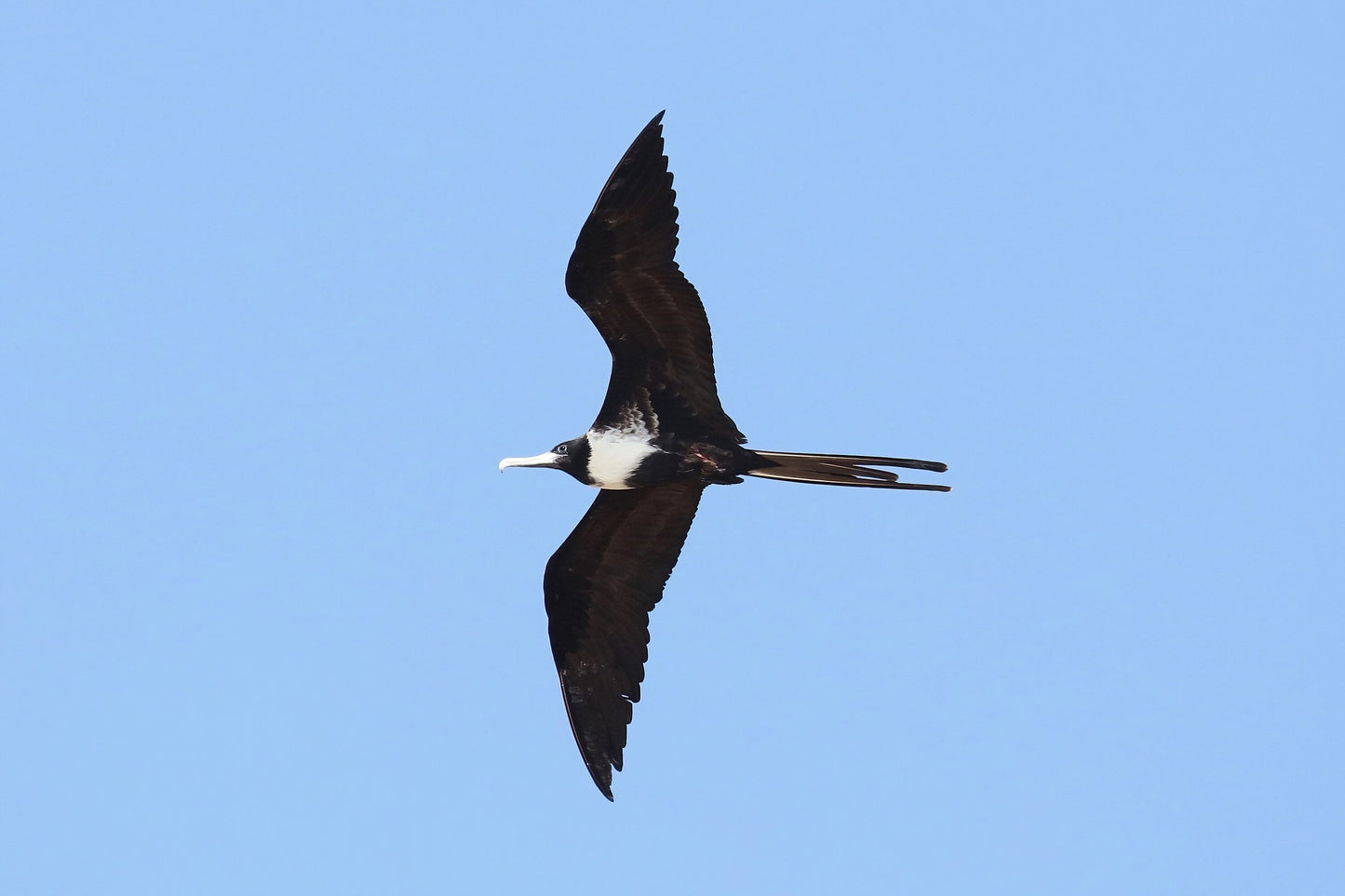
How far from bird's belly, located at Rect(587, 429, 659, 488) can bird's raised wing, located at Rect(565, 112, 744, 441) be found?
98mm

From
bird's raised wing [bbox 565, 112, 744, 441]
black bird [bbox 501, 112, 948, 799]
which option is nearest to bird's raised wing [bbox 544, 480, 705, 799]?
black bird [bbox 501, 112, 948, 799]

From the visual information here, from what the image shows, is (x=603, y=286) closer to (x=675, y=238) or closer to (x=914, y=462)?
(x=675, y=238)

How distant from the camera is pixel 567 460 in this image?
30.2 ft

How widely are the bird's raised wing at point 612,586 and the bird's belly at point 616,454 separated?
392 millimetres

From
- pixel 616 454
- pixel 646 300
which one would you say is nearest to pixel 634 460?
pixel 616 454

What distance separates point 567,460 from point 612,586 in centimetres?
84

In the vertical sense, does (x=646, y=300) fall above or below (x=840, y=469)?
above

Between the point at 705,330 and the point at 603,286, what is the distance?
1.90 feet

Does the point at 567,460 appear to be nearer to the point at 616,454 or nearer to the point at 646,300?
the point at 616,454

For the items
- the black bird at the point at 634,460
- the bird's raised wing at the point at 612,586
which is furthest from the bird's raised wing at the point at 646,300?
the bird's raised wing at the point at 612,586

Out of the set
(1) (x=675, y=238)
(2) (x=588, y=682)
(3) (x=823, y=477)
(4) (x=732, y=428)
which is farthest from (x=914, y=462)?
(2) (x=588, y=682)

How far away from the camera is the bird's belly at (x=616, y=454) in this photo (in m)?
9.02

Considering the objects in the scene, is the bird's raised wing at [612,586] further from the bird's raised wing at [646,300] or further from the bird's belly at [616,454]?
the bird's raised wing at [646,300]

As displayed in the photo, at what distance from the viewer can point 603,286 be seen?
8.59m
